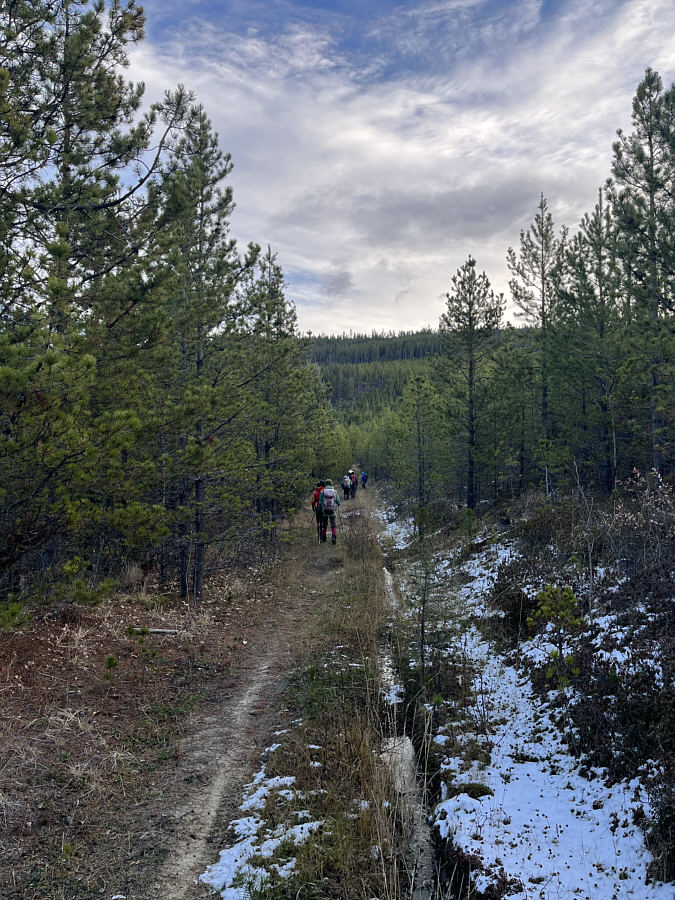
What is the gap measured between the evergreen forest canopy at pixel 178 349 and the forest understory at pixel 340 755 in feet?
4.90

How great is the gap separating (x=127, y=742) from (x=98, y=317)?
525 centimetres

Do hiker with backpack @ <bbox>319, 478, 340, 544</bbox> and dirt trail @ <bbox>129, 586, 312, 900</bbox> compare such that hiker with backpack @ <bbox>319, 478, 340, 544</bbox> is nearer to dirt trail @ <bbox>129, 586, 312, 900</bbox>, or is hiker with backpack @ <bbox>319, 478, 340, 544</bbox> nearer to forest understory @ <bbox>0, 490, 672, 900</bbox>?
forest understory @ <bbox>0, 490, 672, 900</bbox>

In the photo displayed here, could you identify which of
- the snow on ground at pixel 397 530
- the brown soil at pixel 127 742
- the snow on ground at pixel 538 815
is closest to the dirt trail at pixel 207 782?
the brown soil at pixel 127 742

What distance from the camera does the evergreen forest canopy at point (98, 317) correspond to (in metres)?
5.46

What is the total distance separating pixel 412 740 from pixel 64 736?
4003mm

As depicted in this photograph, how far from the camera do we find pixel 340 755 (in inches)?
213

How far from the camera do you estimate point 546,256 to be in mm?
20281

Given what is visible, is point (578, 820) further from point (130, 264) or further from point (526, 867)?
point (130, 264)

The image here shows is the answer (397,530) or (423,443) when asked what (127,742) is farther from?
(423,443)

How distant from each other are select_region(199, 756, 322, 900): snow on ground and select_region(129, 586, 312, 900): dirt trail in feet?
0.31

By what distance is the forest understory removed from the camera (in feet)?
12.8

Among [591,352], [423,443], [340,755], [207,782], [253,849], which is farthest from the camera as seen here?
[423,443]

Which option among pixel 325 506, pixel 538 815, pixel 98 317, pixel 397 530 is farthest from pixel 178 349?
pixel 397 530

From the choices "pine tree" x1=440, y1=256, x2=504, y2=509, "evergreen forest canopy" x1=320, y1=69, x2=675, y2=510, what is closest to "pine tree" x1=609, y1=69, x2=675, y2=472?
"evergreen forest canopy" x1=320, y1=69, x2=675, y2=510
